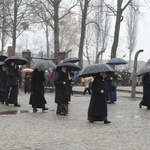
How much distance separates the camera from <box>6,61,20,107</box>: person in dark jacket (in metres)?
15.2

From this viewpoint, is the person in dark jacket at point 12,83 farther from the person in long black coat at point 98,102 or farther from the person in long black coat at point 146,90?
the person in long black coat at point 146,90

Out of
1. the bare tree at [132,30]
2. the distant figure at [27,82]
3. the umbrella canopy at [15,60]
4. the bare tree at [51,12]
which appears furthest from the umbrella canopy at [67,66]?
the bare tree at [132,30]

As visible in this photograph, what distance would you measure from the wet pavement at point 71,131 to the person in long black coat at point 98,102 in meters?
0.19

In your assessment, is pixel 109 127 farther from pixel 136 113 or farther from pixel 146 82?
pixel 146 82

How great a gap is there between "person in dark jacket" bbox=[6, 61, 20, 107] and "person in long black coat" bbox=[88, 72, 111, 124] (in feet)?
15.3

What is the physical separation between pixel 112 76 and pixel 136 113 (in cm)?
370

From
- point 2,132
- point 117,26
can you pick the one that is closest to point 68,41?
point 117,26

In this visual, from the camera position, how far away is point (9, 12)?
32594 mm

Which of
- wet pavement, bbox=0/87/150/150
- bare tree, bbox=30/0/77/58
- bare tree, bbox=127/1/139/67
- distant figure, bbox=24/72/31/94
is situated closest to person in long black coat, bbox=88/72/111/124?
wet pavement, bbox=0/87/150/150

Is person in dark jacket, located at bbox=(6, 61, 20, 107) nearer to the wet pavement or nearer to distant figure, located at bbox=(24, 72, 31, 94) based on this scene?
the wet pavement

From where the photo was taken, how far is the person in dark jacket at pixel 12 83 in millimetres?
15242

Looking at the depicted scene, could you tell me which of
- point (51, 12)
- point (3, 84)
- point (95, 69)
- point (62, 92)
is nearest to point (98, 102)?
point (95, 69)

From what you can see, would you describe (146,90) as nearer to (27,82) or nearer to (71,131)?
(71,131)

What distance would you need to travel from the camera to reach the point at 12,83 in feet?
49.9
